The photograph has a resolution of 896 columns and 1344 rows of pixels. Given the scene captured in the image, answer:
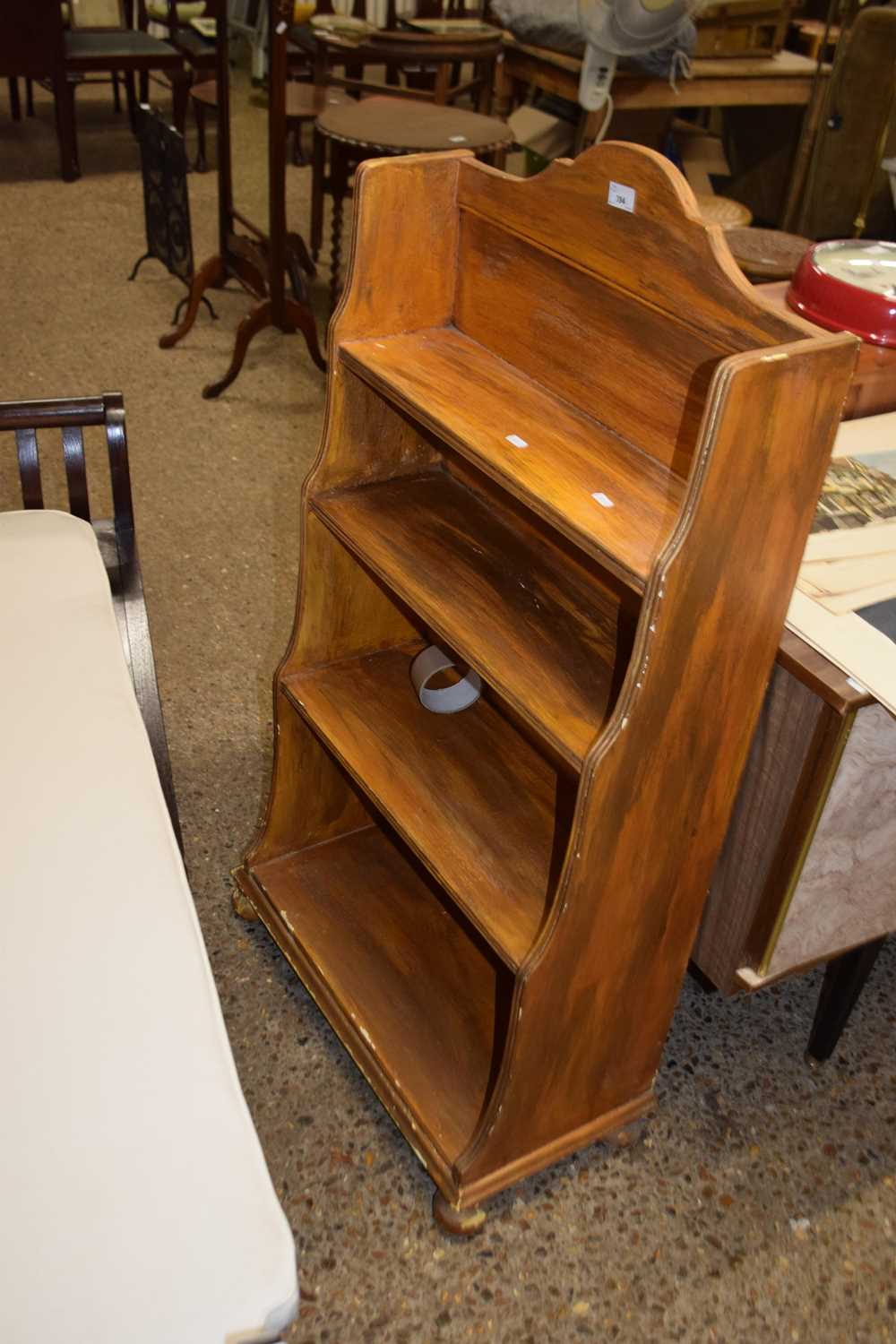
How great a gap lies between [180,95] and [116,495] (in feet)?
13.8

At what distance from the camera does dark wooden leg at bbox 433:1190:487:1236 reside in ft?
5.13

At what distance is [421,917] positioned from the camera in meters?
1.94

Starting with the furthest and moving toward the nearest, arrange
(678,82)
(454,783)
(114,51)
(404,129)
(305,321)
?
1. (114,51)
2. (678,82)
3. (305,321)
4. (404,129)
5. (454,783)

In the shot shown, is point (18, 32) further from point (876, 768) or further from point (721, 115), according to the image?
point (876, 768)

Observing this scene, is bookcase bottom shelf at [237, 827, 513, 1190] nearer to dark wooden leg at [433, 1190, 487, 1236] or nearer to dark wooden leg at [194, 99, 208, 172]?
dark wooden leg at [433, 1190, 487, 1236]

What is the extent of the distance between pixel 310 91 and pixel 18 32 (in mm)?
1476

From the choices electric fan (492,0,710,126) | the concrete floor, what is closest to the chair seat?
electric fan (492,0,710,126)

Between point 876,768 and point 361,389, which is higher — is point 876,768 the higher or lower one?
the lower one

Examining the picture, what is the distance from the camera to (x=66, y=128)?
17.0 feet

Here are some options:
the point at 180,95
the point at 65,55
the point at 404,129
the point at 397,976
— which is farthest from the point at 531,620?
the point at 180,95

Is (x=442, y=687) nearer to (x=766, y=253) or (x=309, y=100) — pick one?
(x=766, y=253)

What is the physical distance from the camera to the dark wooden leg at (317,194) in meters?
4.24

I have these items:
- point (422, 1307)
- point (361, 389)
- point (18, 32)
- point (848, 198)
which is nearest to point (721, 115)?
point (848, 198)

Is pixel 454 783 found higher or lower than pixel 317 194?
higher
